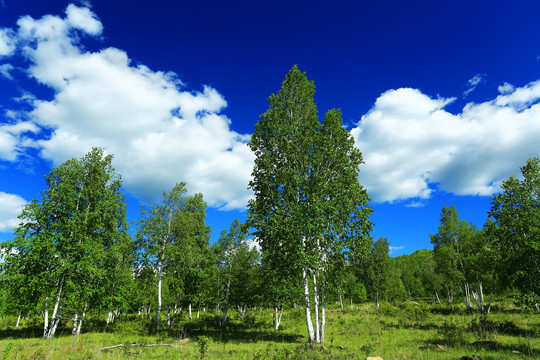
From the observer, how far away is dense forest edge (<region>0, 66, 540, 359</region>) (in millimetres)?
16188

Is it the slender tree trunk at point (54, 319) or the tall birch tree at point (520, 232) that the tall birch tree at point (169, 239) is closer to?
the slender tree trunk at point (54, 319)

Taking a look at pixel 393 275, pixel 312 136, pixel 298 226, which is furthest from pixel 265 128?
pixel 393 275

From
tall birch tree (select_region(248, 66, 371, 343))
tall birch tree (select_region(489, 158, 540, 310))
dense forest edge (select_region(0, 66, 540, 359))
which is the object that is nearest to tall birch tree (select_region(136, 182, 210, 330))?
dense forest edge (select_region(0, 66, 540, 359))

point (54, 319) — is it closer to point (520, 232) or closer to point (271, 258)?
point (271, 258)

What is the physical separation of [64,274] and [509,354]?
3193cm

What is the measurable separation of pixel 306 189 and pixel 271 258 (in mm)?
5640

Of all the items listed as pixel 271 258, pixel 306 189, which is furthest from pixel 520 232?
pixel 271 258

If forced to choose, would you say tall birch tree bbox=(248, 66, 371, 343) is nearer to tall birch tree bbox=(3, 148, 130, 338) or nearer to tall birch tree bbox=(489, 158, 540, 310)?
tall birch tree bbox=(489, 158, 540, 310)

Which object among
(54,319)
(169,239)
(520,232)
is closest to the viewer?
(520,232)

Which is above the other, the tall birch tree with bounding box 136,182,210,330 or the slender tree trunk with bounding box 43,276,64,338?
the tall birch tree with bounding box 136,182,210,330

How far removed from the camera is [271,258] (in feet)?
61.5

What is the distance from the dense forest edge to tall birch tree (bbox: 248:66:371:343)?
0.35 feet

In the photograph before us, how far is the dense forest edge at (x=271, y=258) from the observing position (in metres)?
16.2

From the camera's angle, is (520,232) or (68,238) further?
(68,238)
